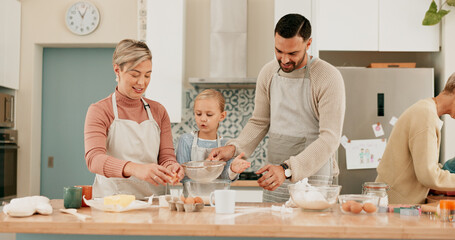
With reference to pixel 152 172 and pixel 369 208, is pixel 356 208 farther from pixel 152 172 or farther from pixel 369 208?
pixel 152 172

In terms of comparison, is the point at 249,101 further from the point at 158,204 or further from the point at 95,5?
the point at 158,204

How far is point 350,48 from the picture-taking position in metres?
→ 4.02

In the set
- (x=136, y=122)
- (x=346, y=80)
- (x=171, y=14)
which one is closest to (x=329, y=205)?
(x=136, y=122)

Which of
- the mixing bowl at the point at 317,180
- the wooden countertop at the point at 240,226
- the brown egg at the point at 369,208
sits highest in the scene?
the mixing bowl at the point at 317,180

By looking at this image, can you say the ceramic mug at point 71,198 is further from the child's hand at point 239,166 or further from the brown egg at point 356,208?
the brown egg at point 356,208

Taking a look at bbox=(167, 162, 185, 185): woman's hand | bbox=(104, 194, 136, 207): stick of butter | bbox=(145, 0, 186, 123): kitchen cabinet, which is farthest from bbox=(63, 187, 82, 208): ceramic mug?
bbox=(145, 0, 186, 123): kitchen cabinet

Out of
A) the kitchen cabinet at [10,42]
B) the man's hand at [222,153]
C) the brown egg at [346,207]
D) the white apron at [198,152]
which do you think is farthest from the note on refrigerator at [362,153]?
the kitchen cabinet at [10,42]

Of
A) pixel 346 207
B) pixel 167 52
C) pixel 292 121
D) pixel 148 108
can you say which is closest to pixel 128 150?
pixel 148 108

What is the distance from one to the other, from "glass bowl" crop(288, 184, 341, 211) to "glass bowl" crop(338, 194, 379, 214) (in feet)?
0.14

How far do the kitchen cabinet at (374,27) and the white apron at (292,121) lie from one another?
178 cm

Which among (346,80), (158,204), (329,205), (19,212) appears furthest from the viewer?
(346,80)

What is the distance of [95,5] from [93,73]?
66 centimetres

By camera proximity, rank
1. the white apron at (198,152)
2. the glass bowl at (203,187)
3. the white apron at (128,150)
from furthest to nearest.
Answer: the white apron at (198,152)
the white apron at (128,150)
the glass bowl at (203,187)

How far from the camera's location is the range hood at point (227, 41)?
422cm
